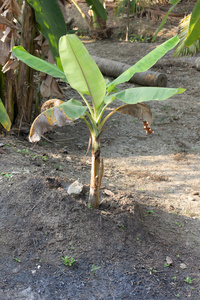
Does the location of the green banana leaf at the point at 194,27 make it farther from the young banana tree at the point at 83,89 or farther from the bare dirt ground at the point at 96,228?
the bare dirt ground at the point at 96,228

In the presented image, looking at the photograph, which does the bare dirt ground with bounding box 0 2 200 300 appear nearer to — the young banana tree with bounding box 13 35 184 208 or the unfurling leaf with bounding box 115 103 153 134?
the young banana tree with bounding box 13 35 184 208

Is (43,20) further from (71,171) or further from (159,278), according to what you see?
(159,278)

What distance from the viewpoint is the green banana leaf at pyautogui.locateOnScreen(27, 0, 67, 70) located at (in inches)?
163

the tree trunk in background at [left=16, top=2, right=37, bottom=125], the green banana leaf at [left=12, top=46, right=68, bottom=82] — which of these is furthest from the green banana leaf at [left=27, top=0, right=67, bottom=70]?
the green banana leaf at [left=12, top=46, right=68, bottom=82]

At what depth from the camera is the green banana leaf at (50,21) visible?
4.14 meters

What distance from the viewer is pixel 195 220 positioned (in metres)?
3.81

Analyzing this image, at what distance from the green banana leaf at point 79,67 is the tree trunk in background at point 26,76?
9.62ft

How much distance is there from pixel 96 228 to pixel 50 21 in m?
2.73

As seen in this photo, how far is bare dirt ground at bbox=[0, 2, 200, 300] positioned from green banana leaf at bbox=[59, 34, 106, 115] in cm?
124

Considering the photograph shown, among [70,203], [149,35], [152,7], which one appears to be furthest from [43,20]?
[152,7]

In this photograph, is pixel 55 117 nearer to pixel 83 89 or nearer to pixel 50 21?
pixel 83 89

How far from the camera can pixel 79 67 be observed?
2471 mm

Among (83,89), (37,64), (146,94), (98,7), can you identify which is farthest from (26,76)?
(146,94)

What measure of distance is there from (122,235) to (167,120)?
4426 millimetres
